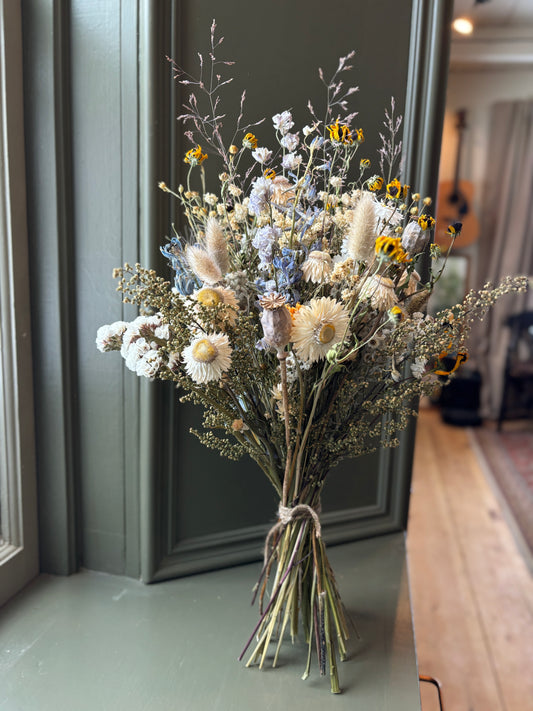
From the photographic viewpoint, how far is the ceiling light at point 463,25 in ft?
14.3

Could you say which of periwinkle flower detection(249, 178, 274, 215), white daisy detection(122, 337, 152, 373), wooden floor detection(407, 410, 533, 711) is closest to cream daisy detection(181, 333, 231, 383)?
white daisy detection(122, 337, 152, 373)

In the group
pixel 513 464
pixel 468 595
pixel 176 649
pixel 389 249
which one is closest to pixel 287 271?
pixel 389 249

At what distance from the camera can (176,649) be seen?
120 centimetres

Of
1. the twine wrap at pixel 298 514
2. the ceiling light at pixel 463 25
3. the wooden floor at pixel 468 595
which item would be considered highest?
the ceiling light at pixel 463 25

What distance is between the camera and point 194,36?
1257 mm

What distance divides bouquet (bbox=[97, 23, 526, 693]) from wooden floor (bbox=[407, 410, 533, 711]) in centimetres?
122

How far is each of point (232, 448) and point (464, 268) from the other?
464cm

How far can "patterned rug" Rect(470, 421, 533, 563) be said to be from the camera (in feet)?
11.3

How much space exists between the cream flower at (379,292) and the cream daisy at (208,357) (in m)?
0.22

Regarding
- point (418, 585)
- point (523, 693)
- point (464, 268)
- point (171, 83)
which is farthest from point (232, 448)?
point (464, 268)

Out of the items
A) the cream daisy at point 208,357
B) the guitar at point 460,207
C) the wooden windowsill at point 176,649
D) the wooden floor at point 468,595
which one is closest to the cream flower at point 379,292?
the cream daisy at point 208,357

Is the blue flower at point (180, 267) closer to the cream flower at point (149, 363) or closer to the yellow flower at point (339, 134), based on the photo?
the cream flower at point (149, 363)

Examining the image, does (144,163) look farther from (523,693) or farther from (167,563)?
(523,693)

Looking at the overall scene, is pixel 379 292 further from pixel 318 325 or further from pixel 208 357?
pixel 208 357
